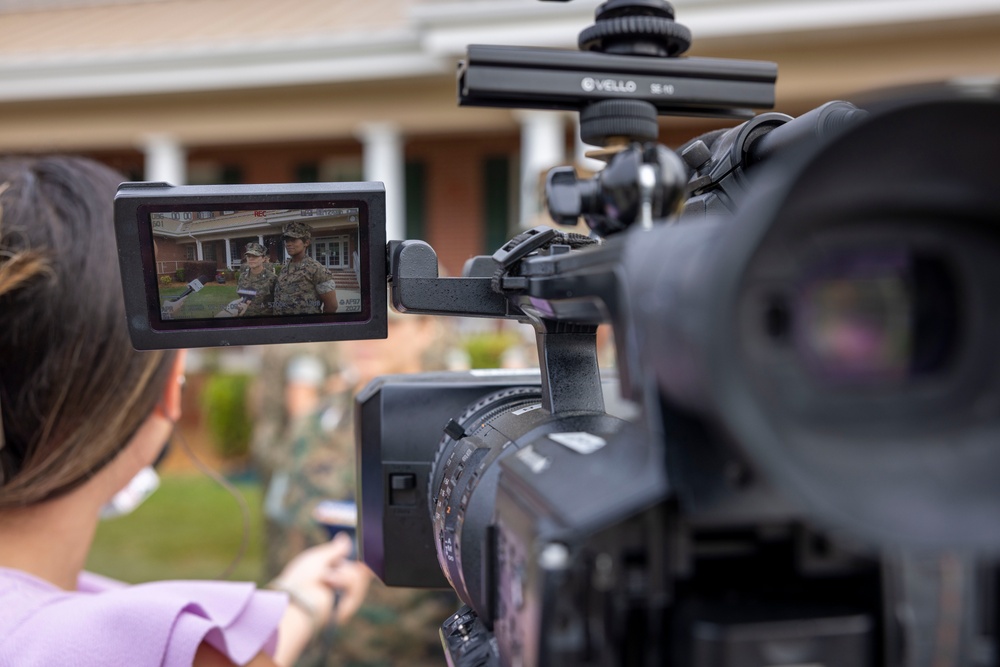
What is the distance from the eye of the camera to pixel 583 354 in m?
1.03

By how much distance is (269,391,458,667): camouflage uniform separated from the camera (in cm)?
289

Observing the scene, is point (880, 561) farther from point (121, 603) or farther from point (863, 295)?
point (121, 603)

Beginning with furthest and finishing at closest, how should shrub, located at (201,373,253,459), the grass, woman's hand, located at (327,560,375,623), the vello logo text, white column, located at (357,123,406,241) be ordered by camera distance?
shrub, located at (201,373,253,459) < white column, located at (357,123,406,241) < the grass < woman's hand, located at (327,560,375,623) < the vello logo text

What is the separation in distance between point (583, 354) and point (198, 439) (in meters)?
8.87

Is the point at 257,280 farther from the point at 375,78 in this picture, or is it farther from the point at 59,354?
the point at 375,78

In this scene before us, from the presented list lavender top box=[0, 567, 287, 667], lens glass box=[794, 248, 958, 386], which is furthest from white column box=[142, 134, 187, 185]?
lens glass box=[794, 248, 958, 386]

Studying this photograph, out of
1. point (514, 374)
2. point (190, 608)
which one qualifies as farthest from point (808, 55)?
point (190, 608)

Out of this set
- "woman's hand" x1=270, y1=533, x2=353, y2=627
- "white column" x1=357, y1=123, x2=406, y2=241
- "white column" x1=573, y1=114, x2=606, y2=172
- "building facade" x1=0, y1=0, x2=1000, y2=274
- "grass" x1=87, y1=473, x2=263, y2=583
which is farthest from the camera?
"white column" x1=357, y1=123, x2=406, y2=241

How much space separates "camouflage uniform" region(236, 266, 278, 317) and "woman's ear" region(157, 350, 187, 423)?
40cm

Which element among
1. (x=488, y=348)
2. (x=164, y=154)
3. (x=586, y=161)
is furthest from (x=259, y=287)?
(x=164, y=154)

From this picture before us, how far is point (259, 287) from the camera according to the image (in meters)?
1.01

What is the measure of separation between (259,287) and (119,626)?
49 cm

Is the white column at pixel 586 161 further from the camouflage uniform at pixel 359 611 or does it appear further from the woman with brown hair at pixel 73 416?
the camouflage uniform at pixel 359 611

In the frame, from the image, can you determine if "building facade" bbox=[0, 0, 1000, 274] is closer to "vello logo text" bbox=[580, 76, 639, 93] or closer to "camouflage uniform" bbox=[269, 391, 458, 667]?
"camouflage uniform" bbox=[269, 391, 458, 667]
